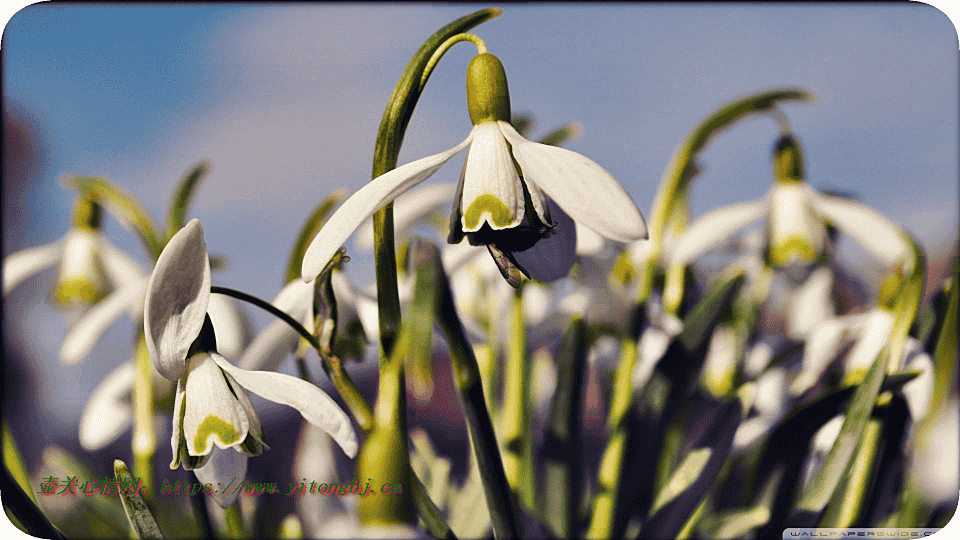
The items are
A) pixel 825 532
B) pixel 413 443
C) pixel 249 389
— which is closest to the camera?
pixel 249 389

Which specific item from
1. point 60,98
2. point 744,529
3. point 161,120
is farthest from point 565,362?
point 60,98

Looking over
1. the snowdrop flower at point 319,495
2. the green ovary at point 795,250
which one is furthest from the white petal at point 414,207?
the green ovary at point 795,250

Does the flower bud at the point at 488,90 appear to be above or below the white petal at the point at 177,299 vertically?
above

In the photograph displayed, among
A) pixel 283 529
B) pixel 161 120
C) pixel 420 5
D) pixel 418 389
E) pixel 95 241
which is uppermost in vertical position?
pixel 420 5

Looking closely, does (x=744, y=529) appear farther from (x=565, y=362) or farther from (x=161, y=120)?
(x=161, y=120)

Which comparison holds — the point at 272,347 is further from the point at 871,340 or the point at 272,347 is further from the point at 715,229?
the point at 871,340

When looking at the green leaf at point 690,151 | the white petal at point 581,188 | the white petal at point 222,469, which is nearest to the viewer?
the white petal at point 581,188

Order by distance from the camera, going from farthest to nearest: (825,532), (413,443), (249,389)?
(413,443), (825,532), (249,389)

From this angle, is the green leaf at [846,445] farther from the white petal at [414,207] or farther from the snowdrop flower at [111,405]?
the snowdrop flower at [111,405]
